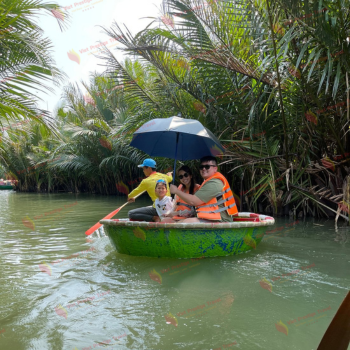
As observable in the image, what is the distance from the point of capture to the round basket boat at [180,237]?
500 cm

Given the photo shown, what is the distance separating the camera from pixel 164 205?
6.08 m

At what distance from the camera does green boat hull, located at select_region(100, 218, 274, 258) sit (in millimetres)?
5016

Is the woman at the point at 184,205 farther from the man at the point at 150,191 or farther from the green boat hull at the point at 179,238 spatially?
the green boat hull at the point at 179,238

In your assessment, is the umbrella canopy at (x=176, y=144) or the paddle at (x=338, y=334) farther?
the umbrella canopy at (x=176, y=144)

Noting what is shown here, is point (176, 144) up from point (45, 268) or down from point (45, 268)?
up

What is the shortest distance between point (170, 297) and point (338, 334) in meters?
3.26

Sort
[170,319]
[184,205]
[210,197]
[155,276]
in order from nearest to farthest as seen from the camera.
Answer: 1. [170,319]
2. [155,276]
3. [210,197]
4. [184,205]

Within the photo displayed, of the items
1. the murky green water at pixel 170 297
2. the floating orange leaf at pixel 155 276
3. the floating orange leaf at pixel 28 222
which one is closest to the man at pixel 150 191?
the murky green water at pixel 170 297

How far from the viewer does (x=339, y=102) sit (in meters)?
7.24

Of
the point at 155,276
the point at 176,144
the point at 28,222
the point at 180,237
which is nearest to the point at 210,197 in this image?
the point at 180,237

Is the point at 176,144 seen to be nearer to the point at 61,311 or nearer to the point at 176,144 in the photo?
the point at 176,144

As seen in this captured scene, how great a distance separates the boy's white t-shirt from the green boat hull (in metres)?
0.93

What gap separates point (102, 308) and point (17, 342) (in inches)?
33.6

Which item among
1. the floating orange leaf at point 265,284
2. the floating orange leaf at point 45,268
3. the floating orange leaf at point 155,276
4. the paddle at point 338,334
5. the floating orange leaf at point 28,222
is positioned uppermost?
the paddle at point 338,334
